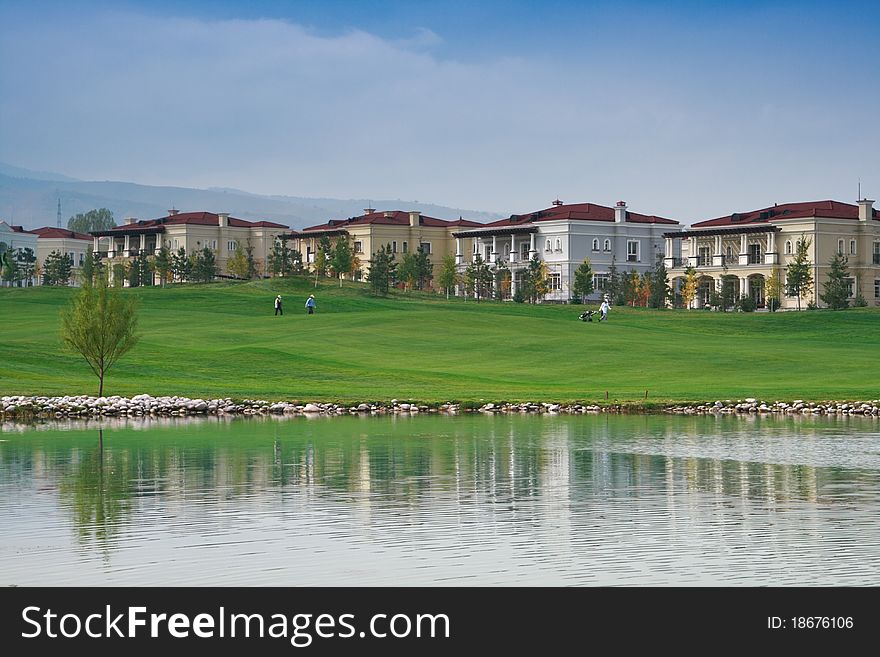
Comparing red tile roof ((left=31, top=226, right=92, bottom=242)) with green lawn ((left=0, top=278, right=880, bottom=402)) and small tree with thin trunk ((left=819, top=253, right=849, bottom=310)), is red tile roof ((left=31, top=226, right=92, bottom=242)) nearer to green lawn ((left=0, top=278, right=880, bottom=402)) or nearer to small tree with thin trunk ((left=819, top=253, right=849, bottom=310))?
green lawn ((left=0, top=278, right=880, bottom=402))

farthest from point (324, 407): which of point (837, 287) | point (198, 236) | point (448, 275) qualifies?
point (198, 236)

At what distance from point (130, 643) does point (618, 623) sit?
15.3ft

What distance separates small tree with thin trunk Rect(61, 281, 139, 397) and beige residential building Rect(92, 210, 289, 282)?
111163 millimetres

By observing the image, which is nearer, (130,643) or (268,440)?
(130,643)

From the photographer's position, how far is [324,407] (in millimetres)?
43406

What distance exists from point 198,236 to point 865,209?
70384 millimetres

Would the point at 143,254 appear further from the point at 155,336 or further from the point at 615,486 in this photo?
the point at 615,486

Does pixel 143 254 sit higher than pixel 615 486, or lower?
higher

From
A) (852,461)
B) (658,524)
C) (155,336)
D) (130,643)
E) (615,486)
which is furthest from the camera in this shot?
(155,336)

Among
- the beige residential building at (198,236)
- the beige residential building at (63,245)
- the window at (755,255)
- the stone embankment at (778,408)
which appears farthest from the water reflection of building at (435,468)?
the beige residential building at (63,245)

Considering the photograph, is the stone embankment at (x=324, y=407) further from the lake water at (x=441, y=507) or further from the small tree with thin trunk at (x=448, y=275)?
the small tree with thin trunk at (x=448, y=275)

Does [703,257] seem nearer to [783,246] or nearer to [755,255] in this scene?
[755,255]

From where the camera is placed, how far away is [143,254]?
150m

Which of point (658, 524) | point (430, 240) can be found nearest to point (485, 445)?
point (658, 524)
